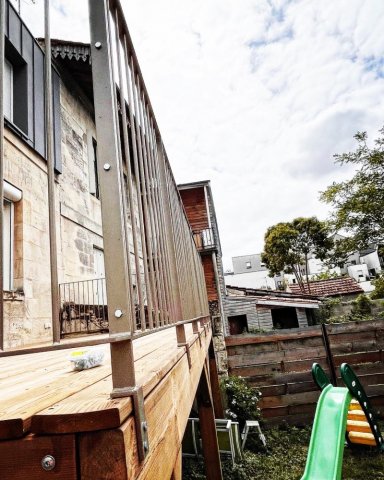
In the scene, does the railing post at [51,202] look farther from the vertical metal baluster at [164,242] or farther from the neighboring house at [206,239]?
the neighboring house at [206,239]

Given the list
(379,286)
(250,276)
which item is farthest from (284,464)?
(250,276)

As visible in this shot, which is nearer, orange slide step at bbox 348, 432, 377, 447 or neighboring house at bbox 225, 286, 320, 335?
orange slide step at bbox 348, 432, 377, 447

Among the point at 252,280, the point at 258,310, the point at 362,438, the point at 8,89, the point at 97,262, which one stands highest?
the point at 8,89

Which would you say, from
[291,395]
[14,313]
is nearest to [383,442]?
[291,395]

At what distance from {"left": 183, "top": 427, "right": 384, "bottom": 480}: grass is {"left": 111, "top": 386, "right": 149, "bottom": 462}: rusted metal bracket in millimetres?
5456

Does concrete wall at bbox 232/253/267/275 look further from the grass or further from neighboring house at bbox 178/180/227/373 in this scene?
the grass

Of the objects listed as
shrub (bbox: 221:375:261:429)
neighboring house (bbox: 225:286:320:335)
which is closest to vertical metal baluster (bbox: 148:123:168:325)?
shrub (bbox: 221:375:261:429)

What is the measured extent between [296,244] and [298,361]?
19.0 m

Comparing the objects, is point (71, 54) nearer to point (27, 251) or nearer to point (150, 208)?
point (27, 251)

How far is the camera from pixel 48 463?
A: 55 cm

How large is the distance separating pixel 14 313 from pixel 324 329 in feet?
23.1

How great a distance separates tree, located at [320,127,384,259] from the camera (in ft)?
43.8

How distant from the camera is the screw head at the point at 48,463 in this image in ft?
1.80

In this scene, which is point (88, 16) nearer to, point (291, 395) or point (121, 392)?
point (121, 392)
